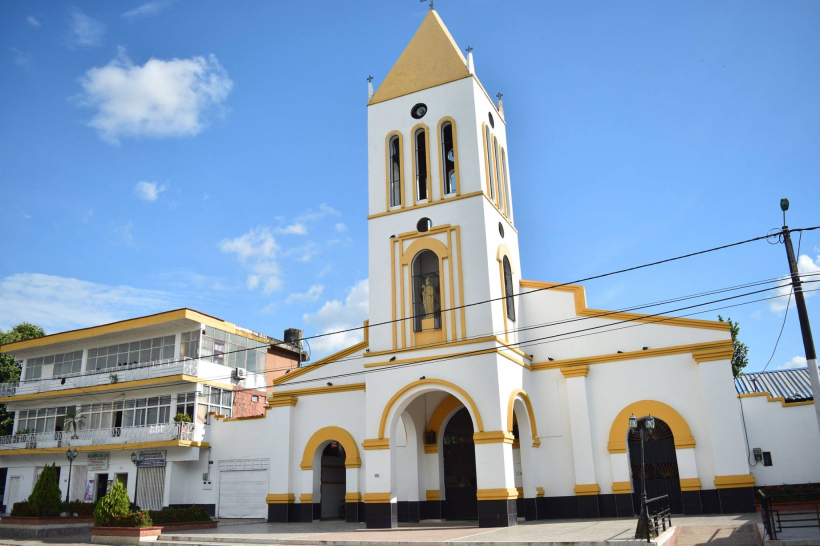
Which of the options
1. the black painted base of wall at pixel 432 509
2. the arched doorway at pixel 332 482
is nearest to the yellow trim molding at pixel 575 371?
the black painted base of wall at pixel 432 509

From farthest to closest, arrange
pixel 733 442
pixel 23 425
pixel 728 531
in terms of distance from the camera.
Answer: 1. pixel 23 425
2. pixel 733 442
3. pixel 728 531

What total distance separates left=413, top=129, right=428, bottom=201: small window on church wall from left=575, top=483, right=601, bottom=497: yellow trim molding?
10754mm

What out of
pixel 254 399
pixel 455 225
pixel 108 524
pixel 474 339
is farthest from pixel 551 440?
pixel 254 399

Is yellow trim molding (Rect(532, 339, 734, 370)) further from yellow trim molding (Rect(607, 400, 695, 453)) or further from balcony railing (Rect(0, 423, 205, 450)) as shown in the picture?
balcony railing (Rect(0, 423, 205, 450))

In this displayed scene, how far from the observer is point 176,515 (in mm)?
21344

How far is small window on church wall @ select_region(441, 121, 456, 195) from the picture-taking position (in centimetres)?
2273

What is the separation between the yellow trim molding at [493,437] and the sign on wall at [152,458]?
1580cm

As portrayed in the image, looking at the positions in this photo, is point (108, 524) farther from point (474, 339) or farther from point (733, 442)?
point (733, 442)

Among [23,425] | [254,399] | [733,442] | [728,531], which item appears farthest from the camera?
[23,425]

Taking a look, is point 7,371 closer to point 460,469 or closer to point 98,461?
point 98,461

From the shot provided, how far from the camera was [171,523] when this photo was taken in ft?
68.5

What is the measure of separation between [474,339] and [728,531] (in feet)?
27.2

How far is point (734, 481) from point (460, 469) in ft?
27.6

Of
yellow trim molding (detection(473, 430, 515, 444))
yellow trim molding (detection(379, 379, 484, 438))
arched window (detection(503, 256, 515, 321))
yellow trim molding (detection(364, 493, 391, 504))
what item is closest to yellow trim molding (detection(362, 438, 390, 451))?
yellow trim molding (detection(379, 379, 484, 438))
